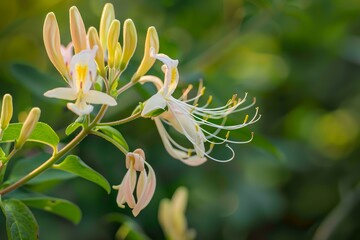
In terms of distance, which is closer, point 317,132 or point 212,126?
point 212,126

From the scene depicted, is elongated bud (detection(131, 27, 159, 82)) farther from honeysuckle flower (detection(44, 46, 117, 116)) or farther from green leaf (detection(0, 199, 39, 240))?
green leaf (detection(0, 199, 39, 240))

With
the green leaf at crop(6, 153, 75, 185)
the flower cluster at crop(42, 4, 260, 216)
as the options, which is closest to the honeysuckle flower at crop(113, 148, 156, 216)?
the flower cluster at crop(42, 4, 260, 216)

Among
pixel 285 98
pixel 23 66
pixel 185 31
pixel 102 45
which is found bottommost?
pixel 285 98

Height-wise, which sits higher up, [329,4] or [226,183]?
[329,4]

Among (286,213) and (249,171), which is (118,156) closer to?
(249,171)

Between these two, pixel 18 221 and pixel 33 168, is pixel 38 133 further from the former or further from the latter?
pixel 33 168

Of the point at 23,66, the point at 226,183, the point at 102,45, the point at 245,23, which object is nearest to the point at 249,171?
the point at 226,183

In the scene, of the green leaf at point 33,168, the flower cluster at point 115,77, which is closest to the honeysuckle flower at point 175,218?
the green leaf at point 33,168
